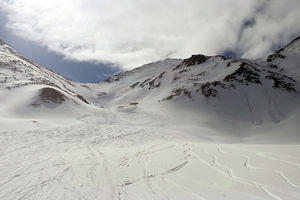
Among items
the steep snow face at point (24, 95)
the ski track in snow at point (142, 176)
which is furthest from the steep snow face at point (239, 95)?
the ski track in snow at point (142, 176)

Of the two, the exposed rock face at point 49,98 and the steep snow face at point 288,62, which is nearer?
the exposed rock face at point 49,98

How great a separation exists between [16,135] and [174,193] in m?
13.1

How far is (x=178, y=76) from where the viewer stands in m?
66.1

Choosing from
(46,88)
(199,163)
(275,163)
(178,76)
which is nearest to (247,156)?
(275,163)

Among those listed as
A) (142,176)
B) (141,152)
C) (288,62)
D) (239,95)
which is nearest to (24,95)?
(141,152)

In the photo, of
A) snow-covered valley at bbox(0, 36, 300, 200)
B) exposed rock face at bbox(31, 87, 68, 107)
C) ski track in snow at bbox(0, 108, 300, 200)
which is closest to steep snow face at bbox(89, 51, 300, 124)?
snow-covered valley at bbox(0, 36, 300, 200)

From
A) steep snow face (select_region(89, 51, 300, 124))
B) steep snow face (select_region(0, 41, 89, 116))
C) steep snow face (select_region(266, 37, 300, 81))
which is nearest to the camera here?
steep snow face (select_region(0, 41, 89, 116))

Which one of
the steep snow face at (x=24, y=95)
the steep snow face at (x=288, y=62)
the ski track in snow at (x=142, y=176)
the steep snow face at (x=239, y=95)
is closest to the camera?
the ski track in snow at (x=142, y=176)

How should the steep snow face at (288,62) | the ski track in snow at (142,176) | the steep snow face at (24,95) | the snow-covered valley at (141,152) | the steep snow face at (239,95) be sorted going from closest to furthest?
the ski track in snow at (142,176), the snow-covered valley at (141,152), the steep snow face at (24,95), the steep snow face at (239,95), the steep snow face at (288,62)

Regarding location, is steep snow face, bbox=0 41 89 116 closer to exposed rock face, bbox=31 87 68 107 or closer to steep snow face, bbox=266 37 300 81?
exposed rock face, bbox=31 87 68 107

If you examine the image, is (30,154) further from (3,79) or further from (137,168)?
(3,79)

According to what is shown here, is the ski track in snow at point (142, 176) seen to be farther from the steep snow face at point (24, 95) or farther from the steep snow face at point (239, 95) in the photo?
the steep snow face at point (239, 95)

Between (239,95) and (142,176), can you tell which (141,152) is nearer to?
(142,176)

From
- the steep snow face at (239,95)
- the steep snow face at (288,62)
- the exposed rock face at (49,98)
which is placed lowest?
the exposed rock face at (49,98)
